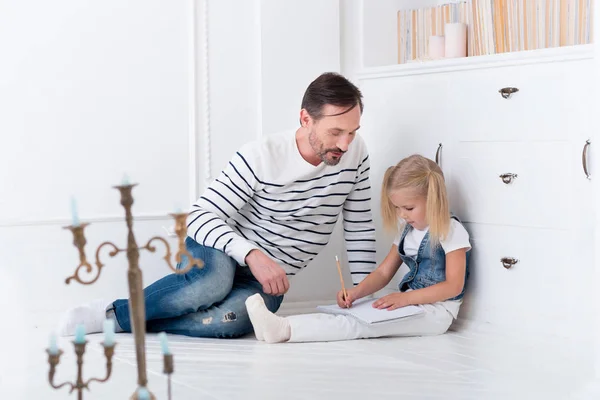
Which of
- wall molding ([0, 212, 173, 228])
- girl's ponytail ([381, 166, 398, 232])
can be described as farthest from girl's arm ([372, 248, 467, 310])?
wall molding ([0, 212, 173, 228])

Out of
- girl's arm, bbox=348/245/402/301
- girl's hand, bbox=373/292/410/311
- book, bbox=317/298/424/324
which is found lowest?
book, bbox=317/298/424/324

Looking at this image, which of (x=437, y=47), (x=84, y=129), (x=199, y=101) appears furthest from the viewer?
(x=437, y=47)

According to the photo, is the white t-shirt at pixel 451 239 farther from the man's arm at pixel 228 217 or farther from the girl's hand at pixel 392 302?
the man's arm at pixel 228 217

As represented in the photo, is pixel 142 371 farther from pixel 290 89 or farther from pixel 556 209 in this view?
pixel 290 89

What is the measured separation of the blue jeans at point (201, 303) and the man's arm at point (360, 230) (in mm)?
387

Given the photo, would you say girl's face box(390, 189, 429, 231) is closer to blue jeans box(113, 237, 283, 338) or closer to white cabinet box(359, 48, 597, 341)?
white cabinet box(359, 48, 597, 341)

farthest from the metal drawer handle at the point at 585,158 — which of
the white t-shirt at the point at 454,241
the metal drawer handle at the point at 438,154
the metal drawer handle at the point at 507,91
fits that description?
the metal drawer handle at the point at 438,154

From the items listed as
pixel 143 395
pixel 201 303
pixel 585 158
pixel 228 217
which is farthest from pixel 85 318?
pixel 143 395

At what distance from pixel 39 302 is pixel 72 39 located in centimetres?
79

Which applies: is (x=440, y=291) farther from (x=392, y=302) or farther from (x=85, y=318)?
(x=85, y=318)

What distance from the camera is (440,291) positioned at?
7.30ft

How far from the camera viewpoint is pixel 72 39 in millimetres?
2422

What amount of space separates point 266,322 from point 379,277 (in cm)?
45

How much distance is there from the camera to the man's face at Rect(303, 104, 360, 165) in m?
2.21
